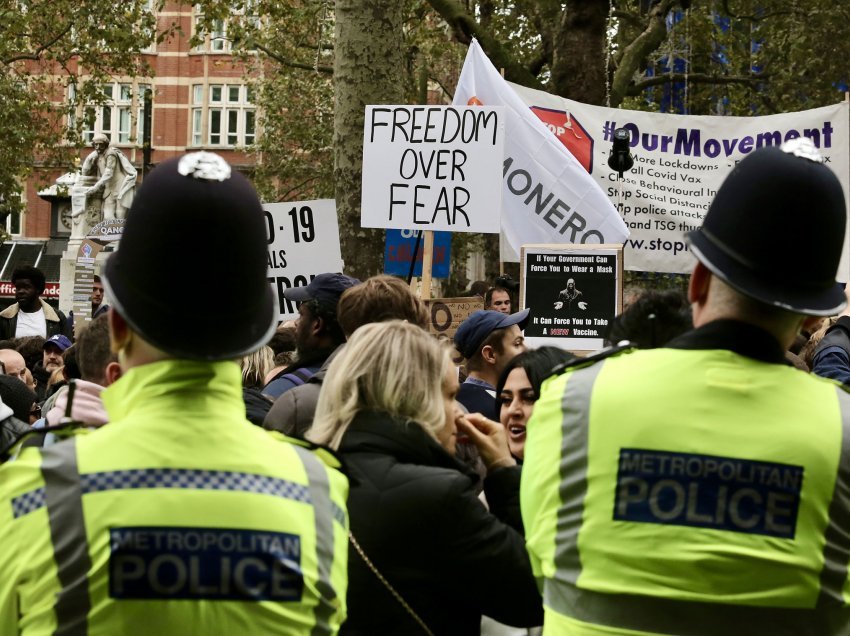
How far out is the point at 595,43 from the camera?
625 inches

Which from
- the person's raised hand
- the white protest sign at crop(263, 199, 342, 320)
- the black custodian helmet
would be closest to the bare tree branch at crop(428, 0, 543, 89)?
the white protest sign at crop(263, 199, 342, 320)

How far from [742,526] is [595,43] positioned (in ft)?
45.6

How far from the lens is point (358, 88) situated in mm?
→ 11102

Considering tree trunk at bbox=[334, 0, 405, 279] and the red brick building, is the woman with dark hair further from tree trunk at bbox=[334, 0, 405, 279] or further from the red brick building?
the red brick building

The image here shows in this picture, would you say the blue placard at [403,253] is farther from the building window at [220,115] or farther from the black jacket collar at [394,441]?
the building window at [220,115]

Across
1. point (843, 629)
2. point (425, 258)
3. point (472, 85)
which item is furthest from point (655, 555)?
point (472, 85)

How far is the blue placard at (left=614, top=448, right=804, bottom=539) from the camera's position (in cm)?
247

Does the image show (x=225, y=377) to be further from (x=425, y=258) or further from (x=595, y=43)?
(x=595, y=43)

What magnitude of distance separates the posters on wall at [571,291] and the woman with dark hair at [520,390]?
13.5ft

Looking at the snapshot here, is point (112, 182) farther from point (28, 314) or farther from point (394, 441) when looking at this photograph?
point (394, 441)

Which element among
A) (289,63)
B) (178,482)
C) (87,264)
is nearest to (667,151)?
(87,264)

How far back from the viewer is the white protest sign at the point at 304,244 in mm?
8969

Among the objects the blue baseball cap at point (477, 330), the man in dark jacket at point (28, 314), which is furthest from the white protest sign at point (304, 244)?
the blue baseball cap at point (477, 330)

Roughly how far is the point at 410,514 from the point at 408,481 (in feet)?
0.24
